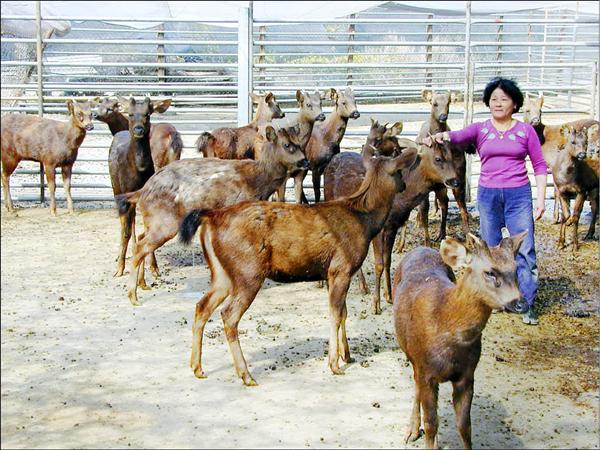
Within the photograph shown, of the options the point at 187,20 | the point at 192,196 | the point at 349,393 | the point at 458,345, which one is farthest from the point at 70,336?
the point at 187,20

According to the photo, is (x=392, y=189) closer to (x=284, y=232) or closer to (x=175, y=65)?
(x=284, y=232)

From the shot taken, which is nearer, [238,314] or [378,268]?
[238,314]

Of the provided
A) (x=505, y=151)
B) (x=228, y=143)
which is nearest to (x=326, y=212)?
(x=505, y=151)

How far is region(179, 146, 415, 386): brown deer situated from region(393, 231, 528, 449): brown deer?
146 centimetres

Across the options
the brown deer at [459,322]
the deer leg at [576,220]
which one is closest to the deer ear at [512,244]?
the brown deer at [459,322]

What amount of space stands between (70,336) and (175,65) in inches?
280

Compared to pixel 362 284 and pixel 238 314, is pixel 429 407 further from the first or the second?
pixel 362 284

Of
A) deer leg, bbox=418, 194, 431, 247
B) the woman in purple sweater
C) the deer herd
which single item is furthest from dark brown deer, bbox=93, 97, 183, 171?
the woman in purple sweater

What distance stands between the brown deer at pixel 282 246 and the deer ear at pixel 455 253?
5.18 ft

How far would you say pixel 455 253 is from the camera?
5055 mm

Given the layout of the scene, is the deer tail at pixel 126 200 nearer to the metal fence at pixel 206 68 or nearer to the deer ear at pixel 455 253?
the metal fence at pixel 206 68

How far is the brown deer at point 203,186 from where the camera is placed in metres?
8.20

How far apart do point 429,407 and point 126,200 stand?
15.2 feet

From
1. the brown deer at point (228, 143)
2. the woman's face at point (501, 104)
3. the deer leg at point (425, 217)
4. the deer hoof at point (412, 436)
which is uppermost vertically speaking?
the woman's face at point (501, 104)
